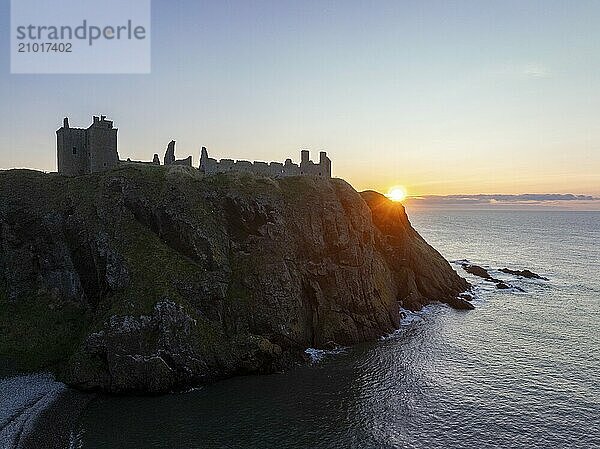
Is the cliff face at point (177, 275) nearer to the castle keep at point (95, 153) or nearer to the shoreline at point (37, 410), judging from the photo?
the shoreline at point (37, 410)

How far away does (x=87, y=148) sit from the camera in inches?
2687

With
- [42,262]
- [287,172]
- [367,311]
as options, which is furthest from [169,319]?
[287,172]

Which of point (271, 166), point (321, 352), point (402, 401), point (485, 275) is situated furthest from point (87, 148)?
point (485, 275)

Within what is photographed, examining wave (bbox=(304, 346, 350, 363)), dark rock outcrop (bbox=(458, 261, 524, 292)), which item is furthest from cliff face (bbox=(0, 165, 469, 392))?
dark rock outcrop (bbox=(458, 261, 524, 292))

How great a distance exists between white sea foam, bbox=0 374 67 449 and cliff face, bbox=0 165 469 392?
2.03 meters

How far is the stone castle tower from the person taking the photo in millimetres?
65562

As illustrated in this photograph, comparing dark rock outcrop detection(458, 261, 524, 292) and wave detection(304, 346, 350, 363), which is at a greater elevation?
dark rock outcrop detection(458, 261, 524, 292)

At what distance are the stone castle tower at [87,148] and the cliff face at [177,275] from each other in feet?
16.3

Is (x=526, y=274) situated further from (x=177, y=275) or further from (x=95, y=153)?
(x=95, y=153)

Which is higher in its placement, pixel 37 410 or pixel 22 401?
pixel 22 401

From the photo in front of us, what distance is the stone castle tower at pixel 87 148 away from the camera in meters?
65.6

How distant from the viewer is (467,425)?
126 ft

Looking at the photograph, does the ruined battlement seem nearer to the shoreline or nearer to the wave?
the wave

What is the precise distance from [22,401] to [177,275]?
18487 mm
